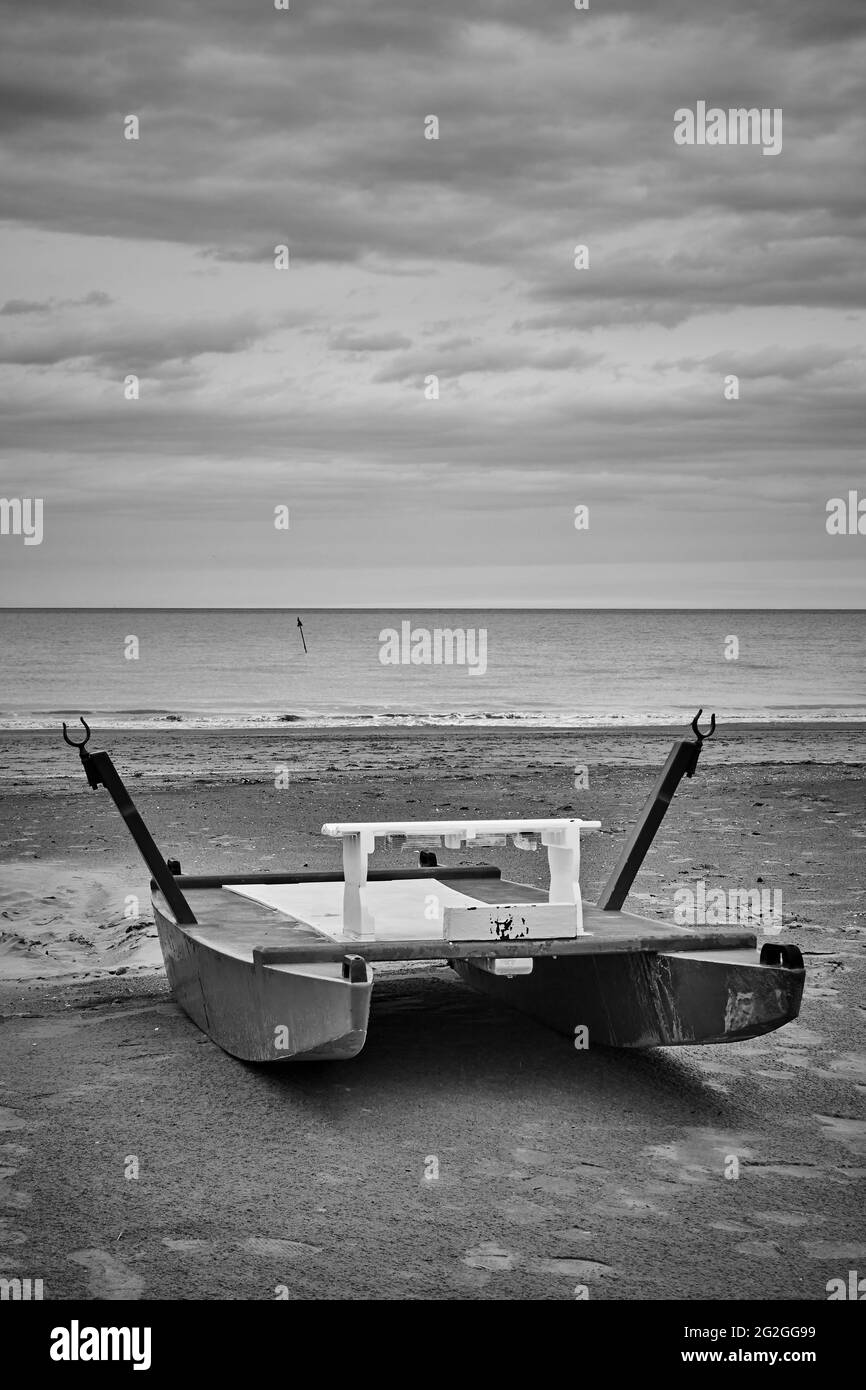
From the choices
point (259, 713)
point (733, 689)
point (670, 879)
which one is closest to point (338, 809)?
point (670, 879)

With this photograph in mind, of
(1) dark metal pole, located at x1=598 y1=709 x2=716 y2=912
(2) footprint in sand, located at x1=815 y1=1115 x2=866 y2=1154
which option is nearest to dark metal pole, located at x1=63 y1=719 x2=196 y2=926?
(1) dark metal pole, located at x1=598 y1=709 x2=716 y2=912

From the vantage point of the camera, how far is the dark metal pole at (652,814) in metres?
6.80

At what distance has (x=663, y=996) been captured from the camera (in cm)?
617

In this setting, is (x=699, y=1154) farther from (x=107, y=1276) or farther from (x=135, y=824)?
(x=135, y=824)

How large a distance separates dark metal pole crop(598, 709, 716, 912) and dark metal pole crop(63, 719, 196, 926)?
2139mm

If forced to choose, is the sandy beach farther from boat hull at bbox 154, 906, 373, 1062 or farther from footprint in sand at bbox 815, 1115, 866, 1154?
boat hull at bbox 154, 906, 373, 1062

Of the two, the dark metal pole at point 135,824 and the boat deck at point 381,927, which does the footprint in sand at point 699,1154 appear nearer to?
the boat deck at point 381,927

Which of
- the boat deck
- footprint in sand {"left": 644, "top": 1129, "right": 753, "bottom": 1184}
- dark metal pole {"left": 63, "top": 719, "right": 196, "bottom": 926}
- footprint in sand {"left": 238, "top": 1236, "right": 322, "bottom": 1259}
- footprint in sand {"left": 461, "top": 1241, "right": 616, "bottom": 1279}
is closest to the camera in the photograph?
footprint in sand {"left": 461, "top": 1241, "right": 616, "bottom": 1279}

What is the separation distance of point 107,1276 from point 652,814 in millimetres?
3619

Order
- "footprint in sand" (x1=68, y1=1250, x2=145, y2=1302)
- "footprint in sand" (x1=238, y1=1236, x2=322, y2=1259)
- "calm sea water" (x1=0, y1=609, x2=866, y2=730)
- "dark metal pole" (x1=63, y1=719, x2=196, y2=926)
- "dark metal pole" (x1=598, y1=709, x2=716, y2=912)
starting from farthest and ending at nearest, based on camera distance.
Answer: "calm sea water" (x1=0, y1=609, x2=866, y2=730)
"dark metal pole" (x1=598, y1=709, x2=716, y2=912)
"dark metal pole" (x1=63, y1=719, x2=196, y2=926)
"footprint in sand" (x1=238, y1=1236, x2=322, y2=1259)
"footprint in sand" (x1=68, y1=1250, x2=145, y2=1302)

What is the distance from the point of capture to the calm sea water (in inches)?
1342

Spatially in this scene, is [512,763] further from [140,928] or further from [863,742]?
[140,928]

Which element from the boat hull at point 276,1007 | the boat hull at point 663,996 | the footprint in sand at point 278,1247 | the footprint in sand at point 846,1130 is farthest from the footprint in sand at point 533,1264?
the boat hull at point 663,996

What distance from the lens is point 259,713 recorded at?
34531 millimetres
